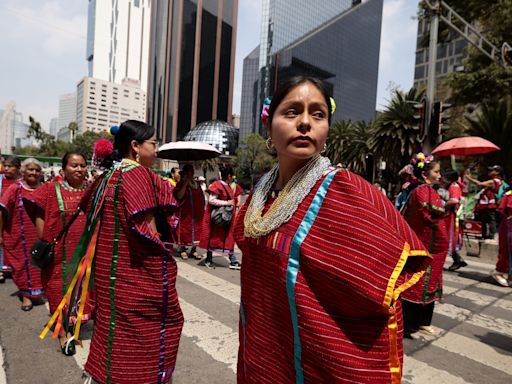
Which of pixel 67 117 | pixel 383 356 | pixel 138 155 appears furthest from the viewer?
pixel 67 117

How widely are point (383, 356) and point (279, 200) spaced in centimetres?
59

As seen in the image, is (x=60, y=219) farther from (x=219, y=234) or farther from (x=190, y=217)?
(x=190, y=217)

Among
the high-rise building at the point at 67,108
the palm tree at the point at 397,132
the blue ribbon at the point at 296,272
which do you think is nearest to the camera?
the blue ribbon at the point at 296,272

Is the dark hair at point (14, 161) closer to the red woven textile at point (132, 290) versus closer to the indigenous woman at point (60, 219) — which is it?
the indigenous woman at point (60, 219)

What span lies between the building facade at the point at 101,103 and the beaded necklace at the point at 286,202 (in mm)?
136494

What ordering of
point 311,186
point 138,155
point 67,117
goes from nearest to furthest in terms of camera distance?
point 311,186 < point 138,155 < point 67,117

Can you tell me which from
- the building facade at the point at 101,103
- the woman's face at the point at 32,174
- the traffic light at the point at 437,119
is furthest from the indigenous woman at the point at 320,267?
the building facade at the point at 101,103

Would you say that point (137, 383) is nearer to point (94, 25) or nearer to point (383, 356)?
point (383, 356)

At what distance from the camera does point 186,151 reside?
702 centimetres

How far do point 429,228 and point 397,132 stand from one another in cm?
1769

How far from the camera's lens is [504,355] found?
3.52 m

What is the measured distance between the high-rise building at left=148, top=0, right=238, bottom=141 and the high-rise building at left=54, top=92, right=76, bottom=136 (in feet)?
354

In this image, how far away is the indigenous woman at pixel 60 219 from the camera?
3262 mm

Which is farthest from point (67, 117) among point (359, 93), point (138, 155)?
point (138, 155)
